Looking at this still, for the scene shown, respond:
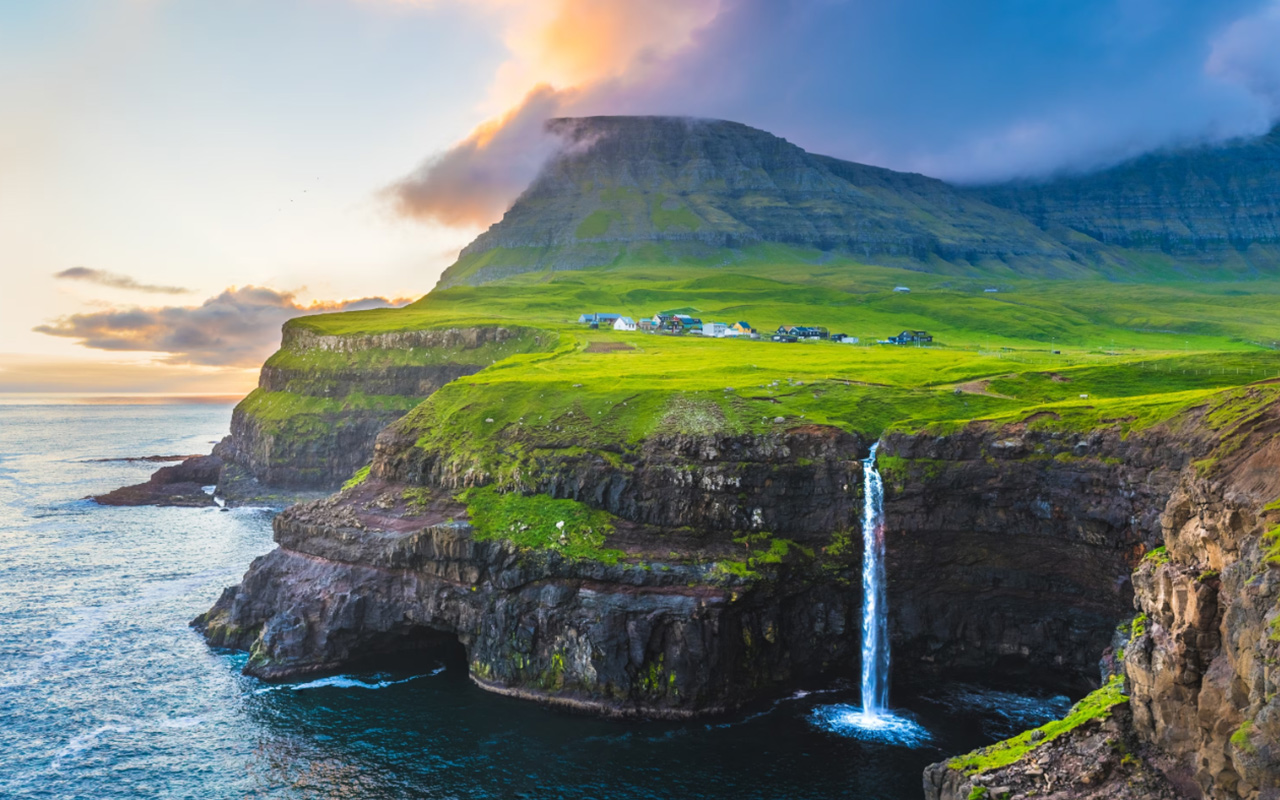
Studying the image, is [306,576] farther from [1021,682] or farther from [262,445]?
[262,445]

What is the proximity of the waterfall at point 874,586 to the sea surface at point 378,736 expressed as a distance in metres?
3.40

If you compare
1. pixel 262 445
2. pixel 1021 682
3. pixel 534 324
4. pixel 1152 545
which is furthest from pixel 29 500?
pixel 1152 545

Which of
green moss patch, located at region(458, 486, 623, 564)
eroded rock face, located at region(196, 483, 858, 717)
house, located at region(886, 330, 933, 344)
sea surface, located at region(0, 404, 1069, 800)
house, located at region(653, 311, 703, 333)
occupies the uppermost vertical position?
house, located at region(653, 311, 703, 333)

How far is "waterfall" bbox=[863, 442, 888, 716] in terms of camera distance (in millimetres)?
72750

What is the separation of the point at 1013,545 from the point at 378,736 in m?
56.4

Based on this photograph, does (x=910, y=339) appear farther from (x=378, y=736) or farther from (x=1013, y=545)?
(x=378, y=736)

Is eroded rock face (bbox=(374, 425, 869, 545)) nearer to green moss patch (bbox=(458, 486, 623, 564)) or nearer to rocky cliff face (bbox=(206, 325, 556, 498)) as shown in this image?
green moss patch (bbox=(458, 486, 623, 564))

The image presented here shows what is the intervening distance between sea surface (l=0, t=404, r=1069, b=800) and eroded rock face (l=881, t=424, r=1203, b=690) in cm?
510

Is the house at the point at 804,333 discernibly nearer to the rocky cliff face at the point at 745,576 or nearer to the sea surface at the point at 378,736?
the rocky cliff face at the point at 745,576

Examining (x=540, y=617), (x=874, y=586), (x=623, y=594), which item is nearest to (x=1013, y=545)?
(x=874, y=586)

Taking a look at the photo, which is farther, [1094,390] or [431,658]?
[1094,390]

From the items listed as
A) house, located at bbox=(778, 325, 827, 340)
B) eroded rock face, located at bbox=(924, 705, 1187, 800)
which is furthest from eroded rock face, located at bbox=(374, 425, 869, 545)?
house, located at bbox=(778, 325, 827, 340)

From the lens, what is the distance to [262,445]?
581 feet

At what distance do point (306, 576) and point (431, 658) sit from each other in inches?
638
